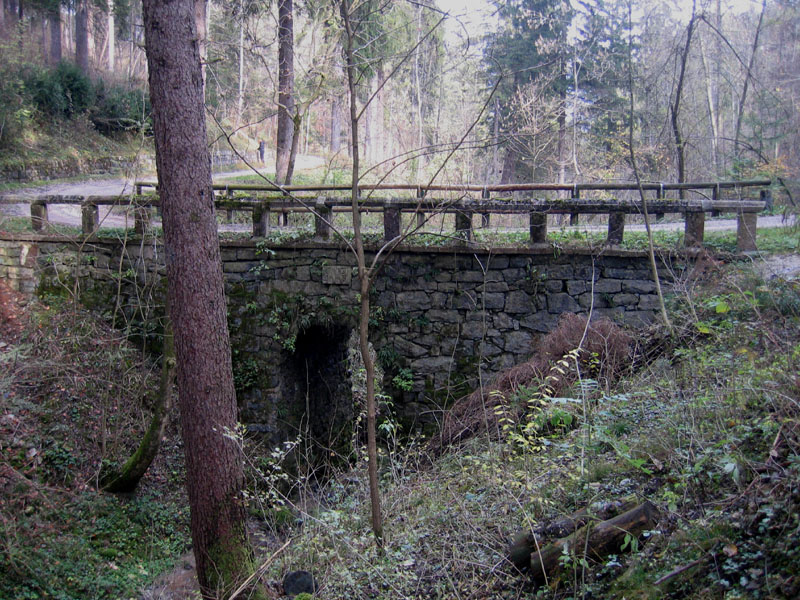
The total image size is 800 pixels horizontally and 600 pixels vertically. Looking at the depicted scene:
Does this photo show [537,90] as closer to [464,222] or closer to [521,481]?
[464,222]

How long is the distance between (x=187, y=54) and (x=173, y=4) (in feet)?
1.27

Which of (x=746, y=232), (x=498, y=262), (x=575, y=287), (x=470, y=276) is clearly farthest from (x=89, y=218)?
(x=746, y=232)

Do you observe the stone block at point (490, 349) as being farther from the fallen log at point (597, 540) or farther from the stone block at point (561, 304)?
the fallen log at point (597, 540)

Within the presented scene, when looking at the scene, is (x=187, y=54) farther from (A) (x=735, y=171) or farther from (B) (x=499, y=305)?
(A) (x=735, y=171)

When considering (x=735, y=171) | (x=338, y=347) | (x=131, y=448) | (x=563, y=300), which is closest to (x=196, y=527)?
(x=131, y=448)

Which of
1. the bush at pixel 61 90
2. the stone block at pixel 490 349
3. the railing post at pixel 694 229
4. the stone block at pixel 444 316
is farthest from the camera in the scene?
the bush at pixel 61 90

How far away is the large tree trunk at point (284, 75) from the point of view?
1173cm

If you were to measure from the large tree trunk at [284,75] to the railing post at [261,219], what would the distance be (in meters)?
3.10

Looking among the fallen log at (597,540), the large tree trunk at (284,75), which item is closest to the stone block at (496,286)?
the fallen log at (597,540)

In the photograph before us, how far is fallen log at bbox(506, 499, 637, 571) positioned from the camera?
3311mm

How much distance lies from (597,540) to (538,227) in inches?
182

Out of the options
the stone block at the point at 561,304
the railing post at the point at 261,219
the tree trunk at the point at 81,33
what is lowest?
the stone block at the point at 561,304

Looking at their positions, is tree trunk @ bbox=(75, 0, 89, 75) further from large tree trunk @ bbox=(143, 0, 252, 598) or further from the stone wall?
large tree trunk @ bbox=(143, 0, 252, 598)

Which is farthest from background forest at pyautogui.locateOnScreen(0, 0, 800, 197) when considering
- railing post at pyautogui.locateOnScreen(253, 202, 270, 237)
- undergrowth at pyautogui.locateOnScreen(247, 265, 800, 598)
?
undergrowth at pyautogui.locateOnScreen(247, 265, 800, 598)
